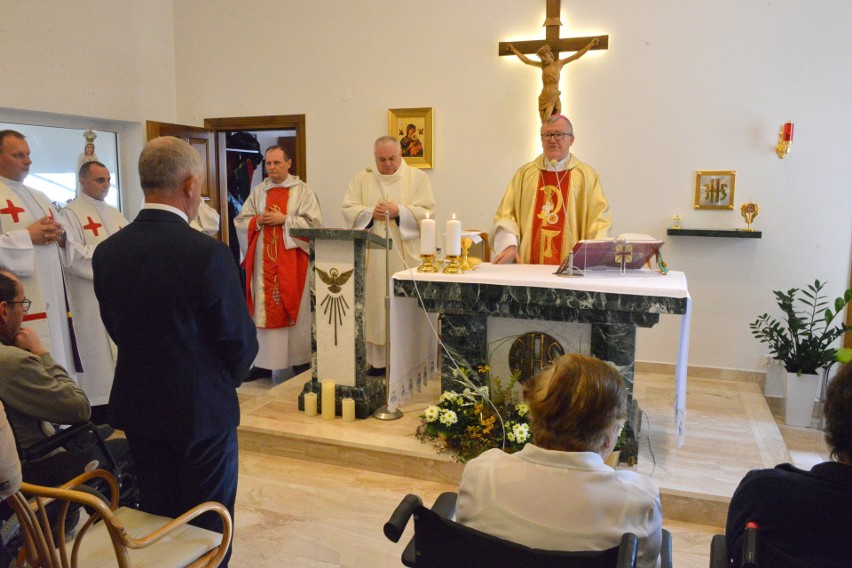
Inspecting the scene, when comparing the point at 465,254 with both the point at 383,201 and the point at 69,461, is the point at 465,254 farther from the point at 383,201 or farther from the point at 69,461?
the point at 69,461

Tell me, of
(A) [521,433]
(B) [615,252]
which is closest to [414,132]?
(B) [615,252]

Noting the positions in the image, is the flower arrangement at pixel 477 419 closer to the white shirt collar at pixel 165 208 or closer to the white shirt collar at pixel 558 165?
the white shirt collar at pixel 558 165

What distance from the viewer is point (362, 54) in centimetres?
562

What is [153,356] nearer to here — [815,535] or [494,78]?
[815,535]

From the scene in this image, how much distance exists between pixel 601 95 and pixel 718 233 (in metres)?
1.36

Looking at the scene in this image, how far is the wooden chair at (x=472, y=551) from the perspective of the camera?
3.97ft

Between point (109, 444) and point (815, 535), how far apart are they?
8.18 feet

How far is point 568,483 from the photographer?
1367 mm

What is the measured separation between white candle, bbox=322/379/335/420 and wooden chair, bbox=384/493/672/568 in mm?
2484

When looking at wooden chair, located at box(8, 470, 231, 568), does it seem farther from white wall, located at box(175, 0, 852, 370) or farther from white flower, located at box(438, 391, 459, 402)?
white wall, located at box(175, 0, 852, 370)

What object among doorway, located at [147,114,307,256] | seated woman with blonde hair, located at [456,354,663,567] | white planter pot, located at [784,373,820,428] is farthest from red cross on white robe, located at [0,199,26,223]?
white planter pot, located at [784,373,820,428]

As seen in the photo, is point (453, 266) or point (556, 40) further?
point (556, 40)

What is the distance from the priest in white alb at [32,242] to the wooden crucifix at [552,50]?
345cm

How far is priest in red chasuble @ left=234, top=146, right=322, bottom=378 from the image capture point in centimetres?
496
